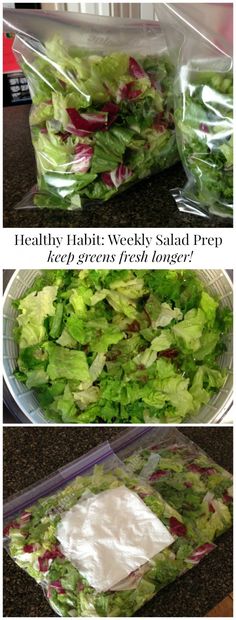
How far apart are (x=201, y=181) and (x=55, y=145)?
0.27 meters

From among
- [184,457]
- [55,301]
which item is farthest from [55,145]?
[184,457]

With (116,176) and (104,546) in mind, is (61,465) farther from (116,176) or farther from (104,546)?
(116,176)

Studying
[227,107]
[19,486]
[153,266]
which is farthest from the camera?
[19,486]

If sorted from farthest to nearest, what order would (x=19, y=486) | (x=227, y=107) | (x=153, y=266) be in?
1. (x=19, y=486)
2. (x=153, y=266)
3. (x=227, y=107)

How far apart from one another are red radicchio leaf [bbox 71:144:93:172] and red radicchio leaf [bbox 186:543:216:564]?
0.69m

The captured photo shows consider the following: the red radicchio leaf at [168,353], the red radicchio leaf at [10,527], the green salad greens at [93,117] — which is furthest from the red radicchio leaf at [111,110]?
the red radicchio leaf at [10,527]

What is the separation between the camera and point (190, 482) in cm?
104

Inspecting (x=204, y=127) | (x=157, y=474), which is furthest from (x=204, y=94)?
(x=157, y=474)

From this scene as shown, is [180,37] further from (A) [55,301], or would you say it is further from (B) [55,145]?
(A) [55,301]

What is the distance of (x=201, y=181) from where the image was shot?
0.97 meters

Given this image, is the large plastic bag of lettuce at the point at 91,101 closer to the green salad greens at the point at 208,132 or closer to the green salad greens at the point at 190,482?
the green salad greens at the point at 208,132

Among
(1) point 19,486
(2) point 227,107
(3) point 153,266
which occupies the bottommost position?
(1) point 19,486

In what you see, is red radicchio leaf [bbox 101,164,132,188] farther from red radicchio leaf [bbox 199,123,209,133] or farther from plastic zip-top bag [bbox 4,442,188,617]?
plastic zip-top bag [bbox 4,442,188,617]

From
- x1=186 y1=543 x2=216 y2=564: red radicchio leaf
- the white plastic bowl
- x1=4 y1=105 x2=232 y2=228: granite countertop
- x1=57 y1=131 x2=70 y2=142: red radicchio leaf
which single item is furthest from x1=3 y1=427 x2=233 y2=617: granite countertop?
x1=57 y1=131 x2=70 y2=142: red radicchio leaf
